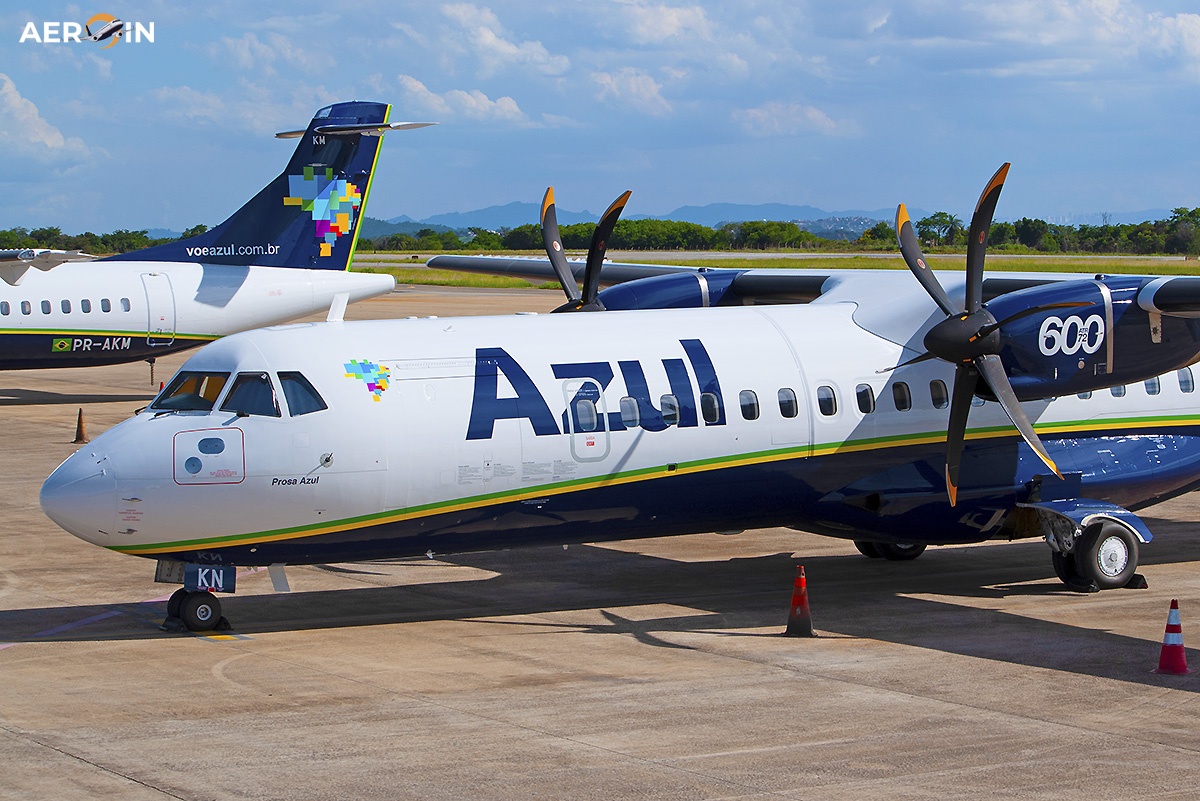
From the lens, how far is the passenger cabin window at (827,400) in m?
15.6

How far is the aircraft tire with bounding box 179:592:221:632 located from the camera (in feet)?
45.9

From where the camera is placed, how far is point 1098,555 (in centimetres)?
1614

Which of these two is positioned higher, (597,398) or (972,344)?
(972,344)

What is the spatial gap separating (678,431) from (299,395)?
12.3ft

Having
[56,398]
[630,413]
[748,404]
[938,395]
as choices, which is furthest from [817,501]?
[56,398]

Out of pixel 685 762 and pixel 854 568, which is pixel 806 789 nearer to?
pixel 685 762

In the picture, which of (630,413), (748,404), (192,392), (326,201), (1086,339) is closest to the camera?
(192,392)

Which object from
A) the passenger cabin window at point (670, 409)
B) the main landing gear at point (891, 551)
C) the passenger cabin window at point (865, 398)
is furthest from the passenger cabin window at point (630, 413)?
the main landing gear at point (891, 551)

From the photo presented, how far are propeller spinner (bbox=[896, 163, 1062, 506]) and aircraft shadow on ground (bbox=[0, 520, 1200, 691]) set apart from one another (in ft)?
4.81

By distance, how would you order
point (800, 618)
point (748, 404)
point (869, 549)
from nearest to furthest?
point (800, 618), point (748, 404), point (869, 549)

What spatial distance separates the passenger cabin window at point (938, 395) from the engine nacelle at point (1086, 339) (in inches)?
31.5

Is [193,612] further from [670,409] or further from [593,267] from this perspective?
[593,267]

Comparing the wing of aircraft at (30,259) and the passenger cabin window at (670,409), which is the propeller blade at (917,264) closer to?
the passenger cabin window at (670,409)

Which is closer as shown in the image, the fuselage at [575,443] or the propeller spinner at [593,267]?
the fuselage at [575,443]
